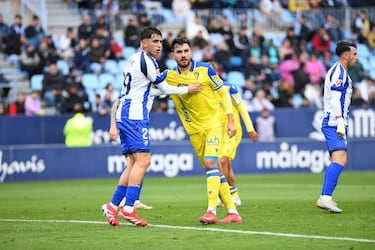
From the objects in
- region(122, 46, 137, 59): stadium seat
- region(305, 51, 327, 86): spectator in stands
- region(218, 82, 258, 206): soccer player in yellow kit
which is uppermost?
region(122, 46, 137, 59): stadium seat

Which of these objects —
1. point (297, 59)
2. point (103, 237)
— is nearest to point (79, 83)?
point (297, 59)

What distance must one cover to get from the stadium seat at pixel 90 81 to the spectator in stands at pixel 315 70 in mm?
6727

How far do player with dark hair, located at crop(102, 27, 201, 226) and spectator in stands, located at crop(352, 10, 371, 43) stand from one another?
72.3 feet

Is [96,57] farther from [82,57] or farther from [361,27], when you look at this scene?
[361,27]

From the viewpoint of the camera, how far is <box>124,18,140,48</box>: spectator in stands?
2941 centimetres

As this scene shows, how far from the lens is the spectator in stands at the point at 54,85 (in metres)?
27.1

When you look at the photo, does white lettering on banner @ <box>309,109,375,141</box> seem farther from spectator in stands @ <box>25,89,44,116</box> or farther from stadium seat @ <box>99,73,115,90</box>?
Result: spectator in stands @ <box>25,89,44,116</box>

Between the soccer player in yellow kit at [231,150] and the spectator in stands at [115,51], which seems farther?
the spectator in stands at [115,51]

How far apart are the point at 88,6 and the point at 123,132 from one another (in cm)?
2020

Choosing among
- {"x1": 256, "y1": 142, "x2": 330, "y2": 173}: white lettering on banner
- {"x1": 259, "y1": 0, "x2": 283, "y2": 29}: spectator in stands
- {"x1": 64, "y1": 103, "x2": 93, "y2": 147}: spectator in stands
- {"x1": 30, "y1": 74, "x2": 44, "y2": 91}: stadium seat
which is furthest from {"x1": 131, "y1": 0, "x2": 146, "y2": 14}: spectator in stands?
{"x1": 256, "y1": 142, "x2": 330, "y2": 173}: white lettering on banner

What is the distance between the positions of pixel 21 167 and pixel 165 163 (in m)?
A: 3.74

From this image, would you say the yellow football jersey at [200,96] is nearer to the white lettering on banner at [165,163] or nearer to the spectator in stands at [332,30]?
the white lettering on banner at [165,163]

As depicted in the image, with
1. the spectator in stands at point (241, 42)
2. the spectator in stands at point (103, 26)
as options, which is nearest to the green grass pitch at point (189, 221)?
the spectator in stands at point (103, 26)

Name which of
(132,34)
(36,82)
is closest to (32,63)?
(36,82)
